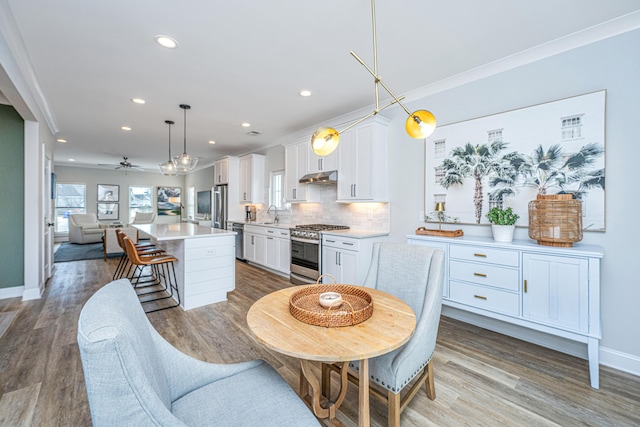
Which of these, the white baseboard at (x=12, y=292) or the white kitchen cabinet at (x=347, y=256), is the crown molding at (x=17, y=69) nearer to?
the white baseboard at (x=12, y=292)

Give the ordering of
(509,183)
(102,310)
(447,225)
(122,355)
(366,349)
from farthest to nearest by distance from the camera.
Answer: (447,225) → (509,183) → (366,349) → (102,310) → (122,355)

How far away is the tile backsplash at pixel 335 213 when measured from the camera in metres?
3.94

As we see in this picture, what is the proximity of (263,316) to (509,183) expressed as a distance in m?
2.65

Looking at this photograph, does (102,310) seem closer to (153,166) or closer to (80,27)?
(80,27)

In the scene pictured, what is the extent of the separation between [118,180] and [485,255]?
11855 millimetres

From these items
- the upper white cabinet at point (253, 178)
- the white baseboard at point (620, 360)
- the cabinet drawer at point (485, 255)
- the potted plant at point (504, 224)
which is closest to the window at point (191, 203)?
the upper white cabinet at point (253, 178)

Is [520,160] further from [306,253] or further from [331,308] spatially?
[306,253]

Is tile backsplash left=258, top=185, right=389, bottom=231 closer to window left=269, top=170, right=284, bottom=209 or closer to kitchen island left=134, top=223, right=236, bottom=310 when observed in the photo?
window left=269, top=170, right=284, bottom=209

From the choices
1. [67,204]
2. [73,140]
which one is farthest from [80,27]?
[67,204]

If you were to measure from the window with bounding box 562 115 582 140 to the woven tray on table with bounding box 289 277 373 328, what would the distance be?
234 cm

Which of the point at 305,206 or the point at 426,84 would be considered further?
the point at 305,206

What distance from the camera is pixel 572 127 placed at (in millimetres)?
2363

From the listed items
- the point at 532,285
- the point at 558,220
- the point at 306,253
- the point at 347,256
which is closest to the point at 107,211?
the point at 306,253

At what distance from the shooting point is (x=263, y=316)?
4.50 feet
